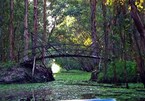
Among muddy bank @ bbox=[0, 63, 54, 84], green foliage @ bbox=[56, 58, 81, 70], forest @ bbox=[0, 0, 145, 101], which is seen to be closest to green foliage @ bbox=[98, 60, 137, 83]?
forest @ bbox=[0, 0, 145, 101]

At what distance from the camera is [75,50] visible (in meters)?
22.5

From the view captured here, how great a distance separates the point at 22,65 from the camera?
22.6 m

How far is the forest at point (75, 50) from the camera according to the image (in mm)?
13906

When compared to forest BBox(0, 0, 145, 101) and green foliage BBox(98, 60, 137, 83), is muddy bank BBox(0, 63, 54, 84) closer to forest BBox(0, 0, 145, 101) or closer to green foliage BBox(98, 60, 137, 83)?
forest BBox(0, 0, 145, 101)

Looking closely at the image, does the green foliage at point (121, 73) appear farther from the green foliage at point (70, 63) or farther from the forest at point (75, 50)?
the green foliage at point (70, 63)

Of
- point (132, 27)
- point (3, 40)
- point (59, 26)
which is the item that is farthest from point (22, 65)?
point (59, 26)

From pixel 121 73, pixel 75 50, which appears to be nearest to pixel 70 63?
pixel 75 50

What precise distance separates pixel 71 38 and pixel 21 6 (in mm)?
12741

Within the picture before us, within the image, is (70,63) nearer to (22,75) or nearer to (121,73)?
(22,75)

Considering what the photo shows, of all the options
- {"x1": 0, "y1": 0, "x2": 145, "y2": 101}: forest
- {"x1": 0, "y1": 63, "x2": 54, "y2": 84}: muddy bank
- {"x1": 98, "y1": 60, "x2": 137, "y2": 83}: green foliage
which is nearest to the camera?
{"x1": 0, "y1": 0, "x2": 145, "y2": 101}: forest

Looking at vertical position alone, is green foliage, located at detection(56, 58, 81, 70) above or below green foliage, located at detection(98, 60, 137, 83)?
above

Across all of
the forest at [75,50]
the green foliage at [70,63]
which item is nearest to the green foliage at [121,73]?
the forest at [75,50]

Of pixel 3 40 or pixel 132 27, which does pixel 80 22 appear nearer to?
pixel 3 40

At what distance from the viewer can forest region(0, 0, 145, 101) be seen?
45.6 feet
